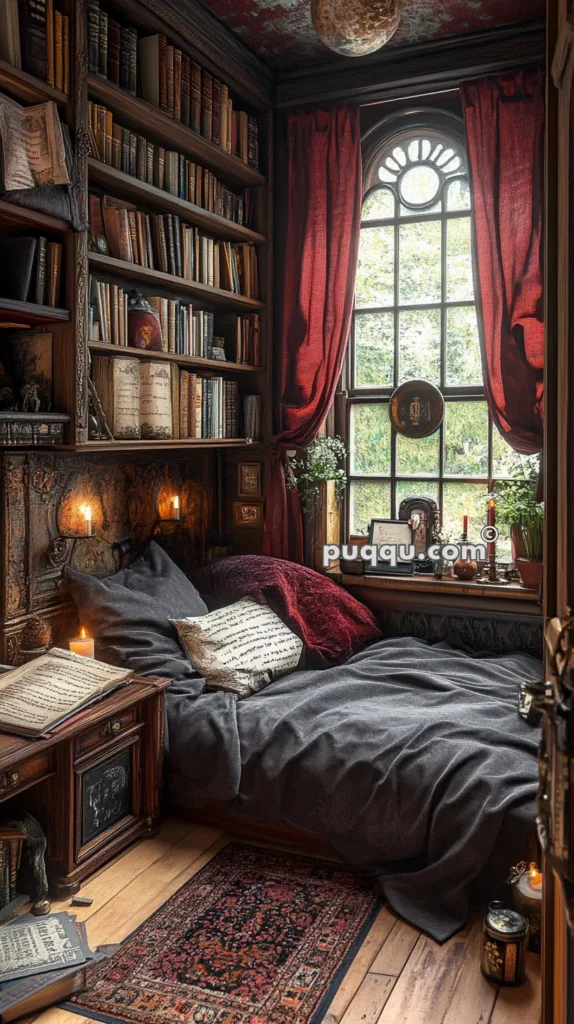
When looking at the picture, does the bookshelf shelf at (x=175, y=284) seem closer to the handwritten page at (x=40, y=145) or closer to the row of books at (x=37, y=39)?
the handwritten page at (x=40, y=145)

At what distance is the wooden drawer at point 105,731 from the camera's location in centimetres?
244

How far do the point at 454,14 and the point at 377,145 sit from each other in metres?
0.66

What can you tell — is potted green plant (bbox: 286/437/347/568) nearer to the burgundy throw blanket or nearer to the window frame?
the window frame

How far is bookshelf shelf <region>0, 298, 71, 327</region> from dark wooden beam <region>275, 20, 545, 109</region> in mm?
1991

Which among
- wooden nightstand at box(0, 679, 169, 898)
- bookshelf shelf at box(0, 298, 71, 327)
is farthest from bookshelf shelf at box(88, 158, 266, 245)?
wooden nightstand at box(0, 679, 169, 898)

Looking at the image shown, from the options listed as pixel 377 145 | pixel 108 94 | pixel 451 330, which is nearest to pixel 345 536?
pixel 451 330

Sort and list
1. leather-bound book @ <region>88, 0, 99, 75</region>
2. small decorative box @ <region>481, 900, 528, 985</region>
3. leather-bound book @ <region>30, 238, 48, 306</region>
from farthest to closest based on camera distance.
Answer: leather-bound book @ <region>88, 0, 99, 75</region>, leather-bound book @ <region>30, 238, 48, 306</region>, small decorative box @ <region>481, 900, 528, 985</region>

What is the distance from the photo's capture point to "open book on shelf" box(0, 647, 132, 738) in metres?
2.28

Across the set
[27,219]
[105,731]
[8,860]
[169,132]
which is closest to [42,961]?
[8,860]

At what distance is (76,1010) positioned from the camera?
194 centimetres

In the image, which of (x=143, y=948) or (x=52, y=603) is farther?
(x=52, y=603)

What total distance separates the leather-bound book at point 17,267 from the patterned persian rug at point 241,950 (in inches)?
75.6

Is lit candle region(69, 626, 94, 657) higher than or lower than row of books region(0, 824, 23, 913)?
higher

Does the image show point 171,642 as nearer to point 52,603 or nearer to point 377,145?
point 52,603
